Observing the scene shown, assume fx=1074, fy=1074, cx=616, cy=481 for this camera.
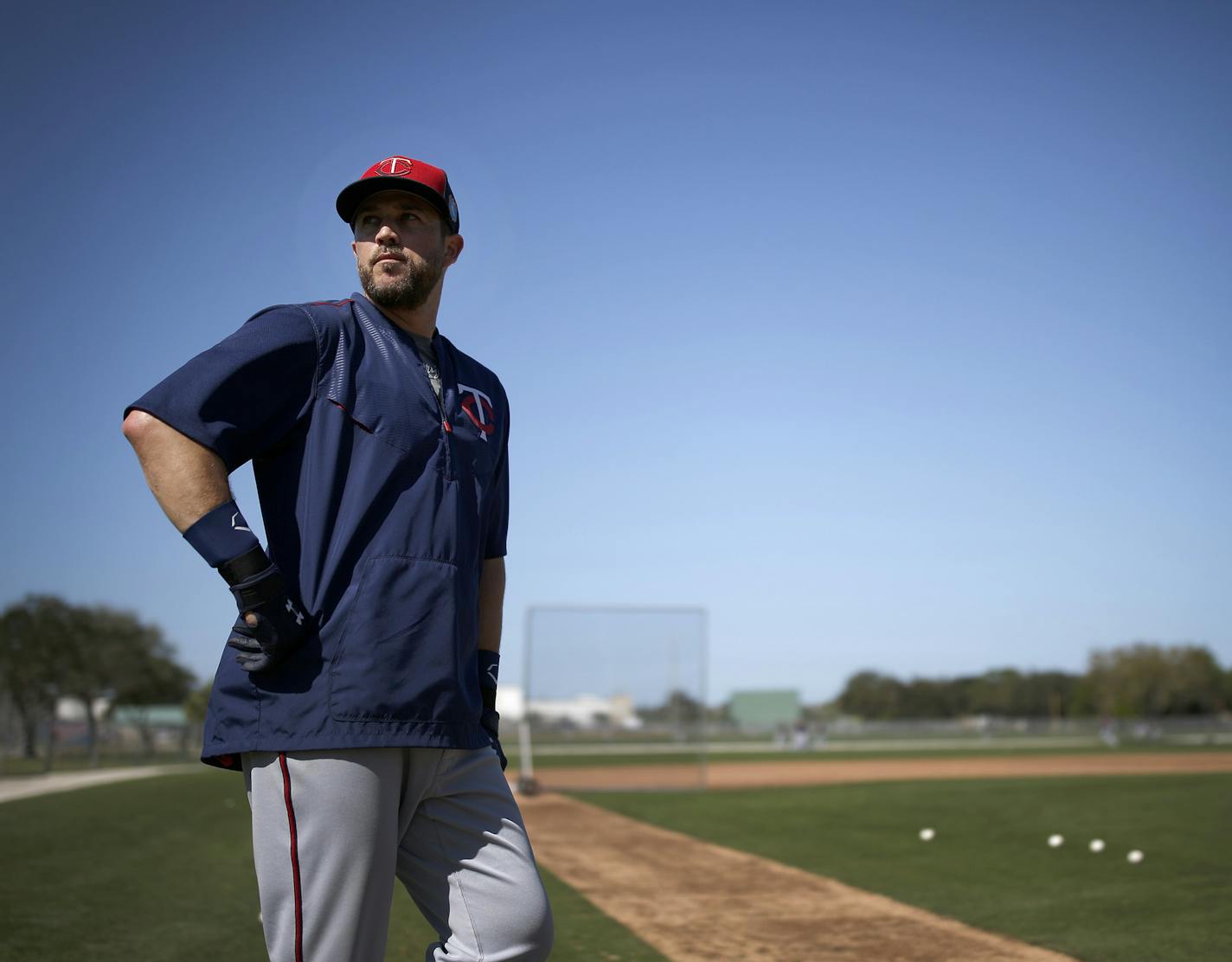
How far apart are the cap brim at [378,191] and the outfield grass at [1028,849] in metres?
5.30

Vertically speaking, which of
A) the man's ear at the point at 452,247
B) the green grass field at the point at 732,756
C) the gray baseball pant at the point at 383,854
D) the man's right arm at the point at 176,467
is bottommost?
the green grass field at the point at 732,756

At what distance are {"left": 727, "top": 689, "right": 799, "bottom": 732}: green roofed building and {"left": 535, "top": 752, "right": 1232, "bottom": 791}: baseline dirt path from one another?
36204 millimetres

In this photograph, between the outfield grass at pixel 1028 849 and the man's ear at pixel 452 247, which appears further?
the outfield grass at pixel 1028 849

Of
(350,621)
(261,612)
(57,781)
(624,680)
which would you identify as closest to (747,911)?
(350,621)

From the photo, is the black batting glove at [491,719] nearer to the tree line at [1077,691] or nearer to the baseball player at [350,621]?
the baseball player at [350,621]

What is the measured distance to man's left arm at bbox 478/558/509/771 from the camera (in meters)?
2.44

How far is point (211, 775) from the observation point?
28.0 m

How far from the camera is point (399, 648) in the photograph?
2.08 metres

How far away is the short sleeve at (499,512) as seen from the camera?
8.49ft

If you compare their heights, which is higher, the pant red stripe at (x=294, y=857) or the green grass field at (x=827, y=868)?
the pant red stripe at (x=294, y=857)

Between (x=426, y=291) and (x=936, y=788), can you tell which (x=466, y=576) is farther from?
(x=936, y=788)

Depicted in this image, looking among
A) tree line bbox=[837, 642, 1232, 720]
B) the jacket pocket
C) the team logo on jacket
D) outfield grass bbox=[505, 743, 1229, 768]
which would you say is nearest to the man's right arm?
the jacket pocket

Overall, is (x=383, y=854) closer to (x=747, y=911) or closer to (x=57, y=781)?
(x=747, y=911)

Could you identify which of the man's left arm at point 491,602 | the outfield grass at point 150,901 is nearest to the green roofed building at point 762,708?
the outfield grass at point 150,901
